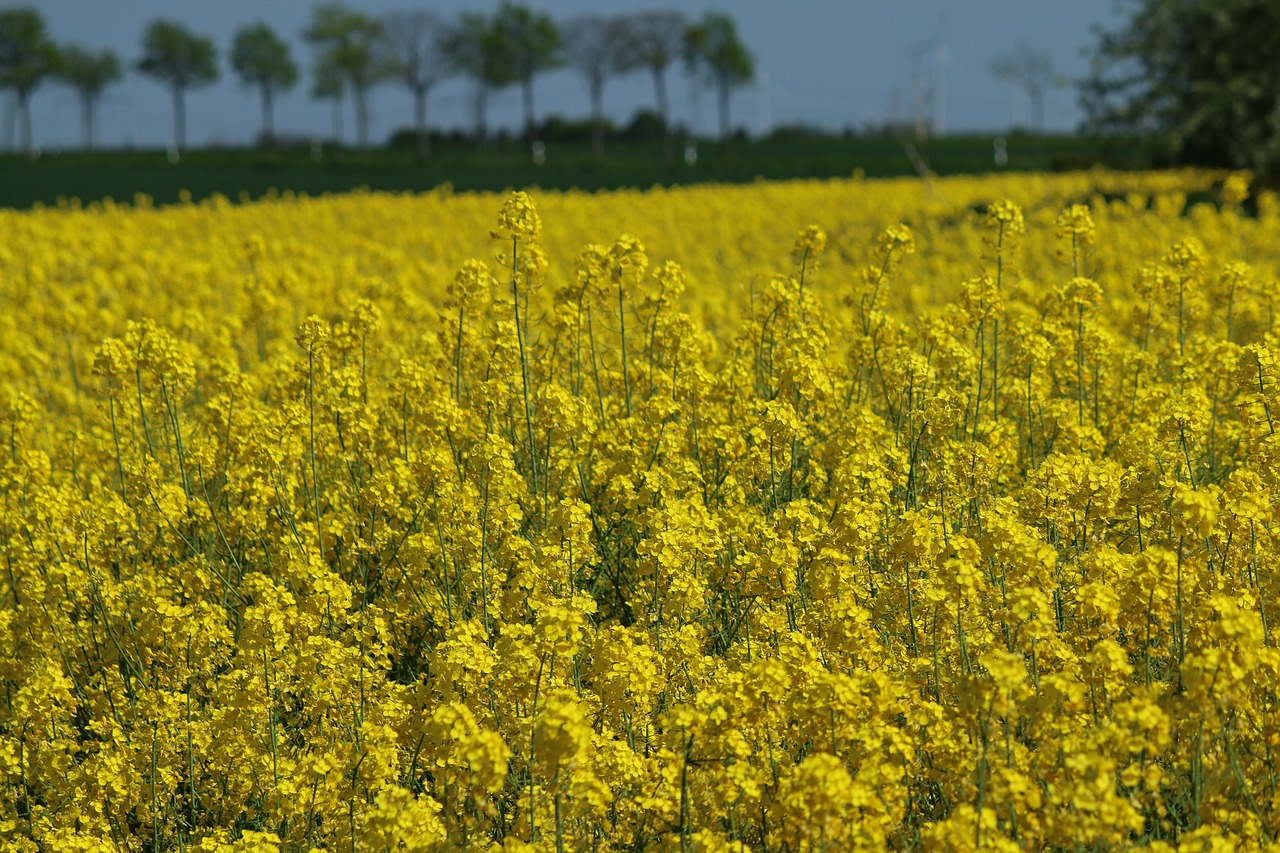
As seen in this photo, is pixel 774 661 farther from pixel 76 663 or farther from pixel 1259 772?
pixel 76 663

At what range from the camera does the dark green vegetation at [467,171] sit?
135 ft

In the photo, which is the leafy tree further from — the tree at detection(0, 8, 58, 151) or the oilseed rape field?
the oilseed rape field

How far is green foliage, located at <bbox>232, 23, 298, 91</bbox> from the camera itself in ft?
341

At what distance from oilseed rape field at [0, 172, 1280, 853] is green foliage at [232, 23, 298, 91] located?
336 feet

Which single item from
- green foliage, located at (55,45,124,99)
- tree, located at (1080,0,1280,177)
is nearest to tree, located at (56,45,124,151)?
green foliage, located at (55,45,124,99)

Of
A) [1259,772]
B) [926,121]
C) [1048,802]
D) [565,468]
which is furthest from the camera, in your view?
[926,121]

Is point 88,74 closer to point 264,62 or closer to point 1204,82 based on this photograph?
point 264,62

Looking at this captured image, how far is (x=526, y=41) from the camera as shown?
94.4 meters

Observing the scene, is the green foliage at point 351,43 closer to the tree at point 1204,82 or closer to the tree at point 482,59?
the tree at point 482,59

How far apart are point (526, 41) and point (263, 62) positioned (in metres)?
23.8

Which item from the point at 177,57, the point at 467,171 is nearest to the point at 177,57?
the point at 177,57

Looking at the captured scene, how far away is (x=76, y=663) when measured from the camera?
5.83 meters

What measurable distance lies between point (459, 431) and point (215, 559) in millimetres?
1379

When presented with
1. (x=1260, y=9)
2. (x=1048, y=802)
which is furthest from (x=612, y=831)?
(x=1260, y=9)
